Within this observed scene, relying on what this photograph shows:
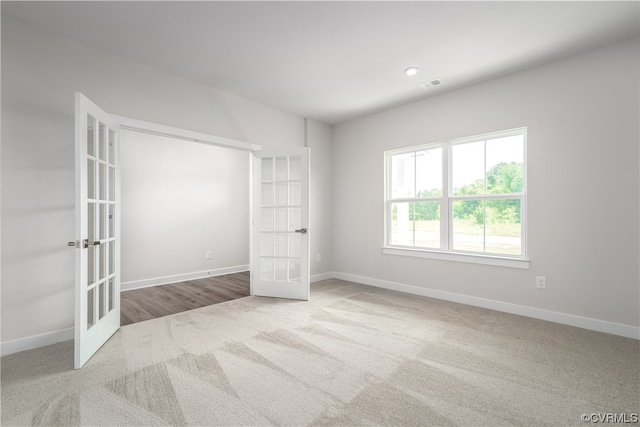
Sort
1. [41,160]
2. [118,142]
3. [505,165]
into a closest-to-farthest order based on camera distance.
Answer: [41,160] < [118,142] < [505,165]

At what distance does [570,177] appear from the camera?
9.70 ft

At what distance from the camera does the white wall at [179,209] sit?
4594 millimetres

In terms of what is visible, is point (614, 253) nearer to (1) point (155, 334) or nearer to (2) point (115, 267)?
(1) point (155, 334)

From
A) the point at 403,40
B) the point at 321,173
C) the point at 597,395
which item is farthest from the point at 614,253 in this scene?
the point at 321,173

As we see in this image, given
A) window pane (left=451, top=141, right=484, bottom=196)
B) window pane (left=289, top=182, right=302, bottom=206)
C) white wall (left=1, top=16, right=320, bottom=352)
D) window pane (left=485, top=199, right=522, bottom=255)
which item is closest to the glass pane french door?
white wall (left=1, top=16, right=320, bottom=352)

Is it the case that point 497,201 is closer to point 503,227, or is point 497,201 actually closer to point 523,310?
point 503,227

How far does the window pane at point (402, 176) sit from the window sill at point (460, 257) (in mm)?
812

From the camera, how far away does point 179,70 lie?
3238mm

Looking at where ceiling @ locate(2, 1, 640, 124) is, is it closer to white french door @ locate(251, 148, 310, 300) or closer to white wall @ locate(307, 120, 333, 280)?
white french door @ locate(251, 148, 310, 300)

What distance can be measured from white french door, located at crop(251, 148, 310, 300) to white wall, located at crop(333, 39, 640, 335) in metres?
1.79

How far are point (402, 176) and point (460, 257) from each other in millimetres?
1420

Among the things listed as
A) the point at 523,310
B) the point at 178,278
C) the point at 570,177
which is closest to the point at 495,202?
the point at 570,177

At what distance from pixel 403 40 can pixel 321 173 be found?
263 centimetres

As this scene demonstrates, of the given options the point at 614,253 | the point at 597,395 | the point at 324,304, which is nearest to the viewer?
the point at 597,395
